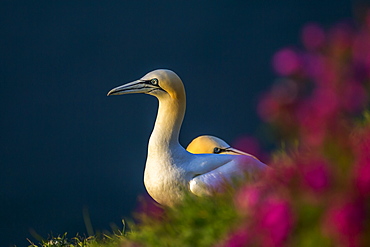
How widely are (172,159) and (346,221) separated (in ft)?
10.1

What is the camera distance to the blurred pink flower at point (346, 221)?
1.52 metres

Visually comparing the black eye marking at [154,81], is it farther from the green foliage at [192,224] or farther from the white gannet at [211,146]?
the green foliage at [192,224]

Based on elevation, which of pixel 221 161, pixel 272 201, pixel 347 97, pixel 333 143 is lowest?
pixel 221 161

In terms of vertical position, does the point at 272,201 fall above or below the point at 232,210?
above

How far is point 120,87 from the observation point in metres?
4.80

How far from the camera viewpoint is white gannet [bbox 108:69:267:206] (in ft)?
14.4

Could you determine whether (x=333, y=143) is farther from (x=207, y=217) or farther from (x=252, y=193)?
(x=207, y=217)

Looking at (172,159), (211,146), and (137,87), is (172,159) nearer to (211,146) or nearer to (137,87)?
(137,87)

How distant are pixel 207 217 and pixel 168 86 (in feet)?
6.66

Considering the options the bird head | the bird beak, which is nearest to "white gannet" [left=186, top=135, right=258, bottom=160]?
the bird head

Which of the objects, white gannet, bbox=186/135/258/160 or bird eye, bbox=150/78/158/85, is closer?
bird eye, bbox=150/78/158/85

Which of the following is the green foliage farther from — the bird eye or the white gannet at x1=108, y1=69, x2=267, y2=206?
the bird eye

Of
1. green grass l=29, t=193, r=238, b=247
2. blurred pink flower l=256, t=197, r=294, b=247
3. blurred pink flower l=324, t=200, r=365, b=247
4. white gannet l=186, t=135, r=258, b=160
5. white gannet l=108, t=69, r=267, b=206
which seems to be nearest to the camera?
blurred pink flower l=324, t=200, r=365, b=247

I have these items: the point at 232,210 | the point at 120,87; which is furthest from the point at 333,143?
the point at 120,87
